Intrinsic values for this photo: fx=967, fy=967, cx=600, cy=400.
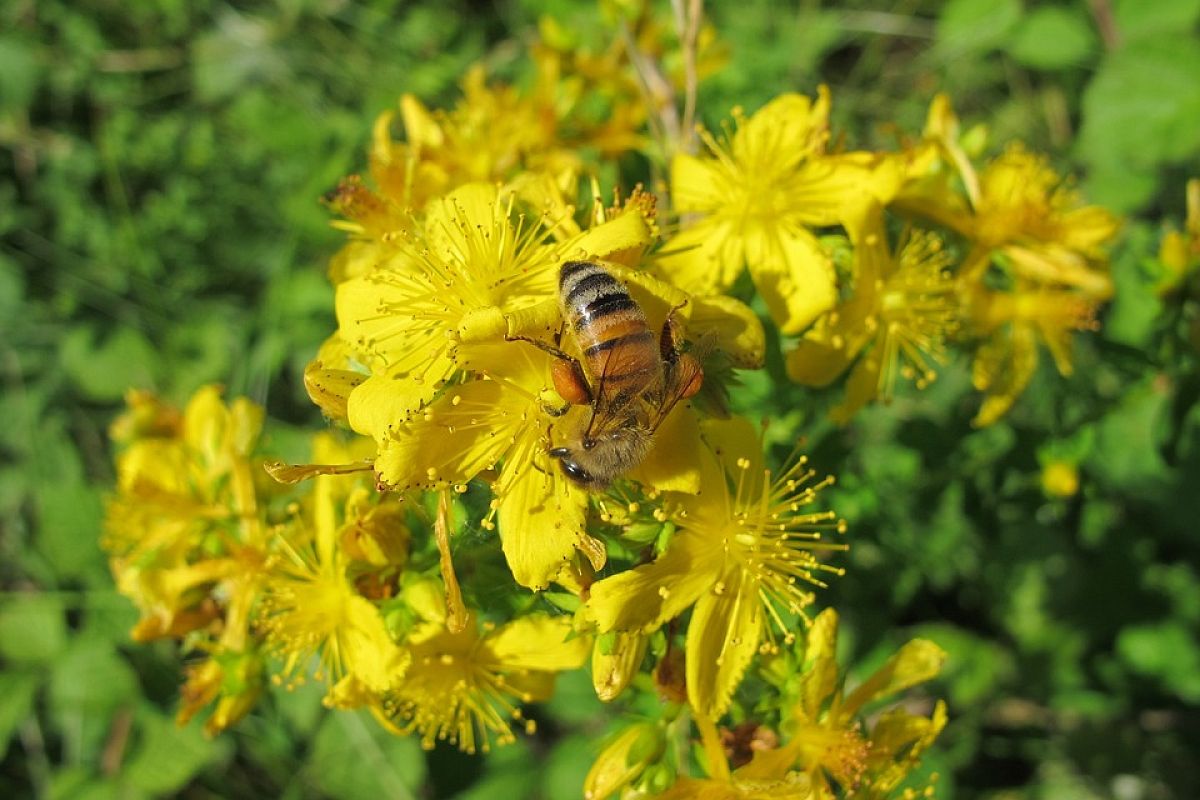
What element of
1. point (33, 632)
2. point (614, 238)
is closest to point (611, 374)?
point (614, 238)

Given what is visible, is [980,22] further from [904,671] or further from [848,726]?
[848,726]

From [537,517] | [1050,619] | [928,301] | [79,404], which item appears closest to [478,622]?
[537,517]

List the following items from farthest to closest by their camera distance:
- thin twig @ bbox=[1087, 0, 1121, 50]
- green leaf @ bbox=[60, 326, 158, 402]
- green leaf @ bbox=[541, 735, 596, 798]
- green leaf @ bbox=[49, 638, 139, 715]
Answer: green leaf @ bbox=[60, 326, 158, 402], thin twig @ bbox=[1087, 0, 1121, 50], green leaf @ bbox=[49, 638, 139, 715], green leaf @ bbox=[541, 735, 596, 798]

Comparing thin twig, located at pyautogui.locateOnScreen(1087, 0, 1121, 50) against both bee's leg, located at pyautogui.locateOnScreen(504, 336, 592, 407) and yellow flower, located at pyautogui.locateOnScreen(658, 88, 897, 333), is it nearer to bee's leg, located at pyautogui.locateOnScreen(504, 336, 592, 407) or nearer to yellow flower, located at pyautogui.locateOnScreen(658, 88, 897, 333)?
yellow flower, located at pyautogui.locateOnScreen(658, 88, 897, 333)

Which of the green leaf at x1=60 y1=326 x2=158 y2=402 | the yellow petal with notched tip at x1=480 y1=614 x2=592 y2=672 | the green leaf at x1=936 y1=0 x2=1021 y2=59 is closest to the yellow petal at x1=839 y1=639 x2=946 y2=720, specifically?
the yellow petal with notched tip at x1=480 y1=614 x2=592 y2=672

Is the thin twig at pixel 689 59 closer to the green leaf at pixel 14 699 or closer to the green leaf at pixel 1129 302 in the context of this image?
the green leaf at pixel 1129 302
